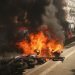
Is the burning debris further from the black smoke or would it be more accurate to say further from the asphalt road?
the asphalt road

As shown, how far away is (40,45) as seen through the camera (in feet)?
121

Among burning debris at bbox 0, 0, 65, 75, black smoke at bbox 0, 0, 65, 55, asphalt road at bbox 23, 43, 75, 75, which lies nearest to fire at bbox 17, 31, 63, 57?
burning debris at bbox 0, 0, 65, 75

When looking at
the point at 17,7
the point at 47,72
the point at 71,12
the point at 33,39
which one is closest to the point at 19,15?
the point at 17,7

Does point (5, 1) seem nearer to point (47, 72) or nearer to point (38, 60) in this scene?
point (38, 60)

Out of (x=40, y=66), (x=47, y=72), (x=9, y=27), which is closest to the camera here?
(x=47, y=72)

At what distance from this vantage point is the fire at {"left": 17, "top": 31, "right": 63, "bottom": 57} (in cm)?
3497

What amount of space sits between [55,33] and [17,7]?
8.82m

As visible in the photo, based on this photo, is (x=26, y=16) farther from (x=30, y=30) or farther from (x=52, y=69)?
(x=52, y=69)

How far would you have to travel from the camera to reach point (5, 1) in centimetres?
3078

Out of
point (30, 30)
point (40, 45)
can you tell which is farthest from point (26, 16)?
point (40, 45)

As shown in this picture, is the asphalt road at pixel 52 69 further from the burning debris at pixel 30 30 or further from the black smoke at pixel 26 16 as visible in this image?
the black smoke at pixel 26 16

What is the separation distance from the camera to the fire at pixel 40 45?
35.0 metres

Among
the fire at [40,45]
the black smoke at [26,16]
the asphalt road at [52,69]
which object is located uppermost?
the black smoke at [26,16]

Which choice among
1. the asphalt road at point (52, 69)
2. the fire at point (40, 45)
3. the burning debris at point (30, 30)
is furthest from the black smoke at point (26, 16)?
the asphalt road at point (52, 69)
